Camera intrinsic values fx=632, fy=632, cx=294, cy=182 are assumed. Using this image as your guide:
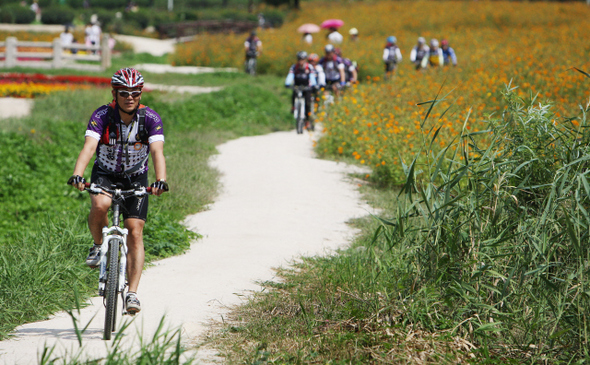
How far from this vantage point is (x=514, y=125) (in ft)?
15.7

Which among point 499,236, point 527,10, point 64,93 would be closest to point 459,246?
point 499,236

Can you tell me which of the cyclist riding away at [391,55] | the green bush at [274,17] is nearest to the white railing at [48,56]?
the cyclist riding away at [391,55]

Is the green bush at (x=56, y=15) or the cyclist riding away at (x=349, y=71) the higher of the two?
the green bush at (x=56, y=15)

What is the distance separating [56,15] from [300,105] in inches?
1564

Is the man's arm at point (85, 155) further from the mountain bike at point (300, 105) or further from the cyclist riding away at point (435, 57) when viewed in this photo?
the cyclist riding away at point (435, 57)

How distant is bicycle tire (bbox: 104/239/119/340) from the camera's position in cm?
423

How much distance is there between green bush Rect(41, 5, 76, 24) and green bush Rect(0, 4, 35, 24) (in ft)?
5.16

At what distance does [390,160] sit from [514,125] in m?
4.88

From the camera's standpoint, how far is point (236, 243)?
7152 mm

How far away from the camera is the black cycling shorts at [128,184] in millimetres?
4633

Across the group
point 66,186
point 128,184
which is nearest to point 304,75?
point 66,186

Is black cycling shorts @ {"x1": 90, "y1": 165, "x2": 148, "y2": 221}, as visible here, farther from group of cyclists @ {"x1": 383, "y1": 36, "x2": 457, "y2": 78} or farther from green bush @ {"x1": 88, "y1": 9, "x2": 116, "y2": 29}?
green bush @ {"x1": 88, "y1": 9, "x2": 116, "y2": 29}

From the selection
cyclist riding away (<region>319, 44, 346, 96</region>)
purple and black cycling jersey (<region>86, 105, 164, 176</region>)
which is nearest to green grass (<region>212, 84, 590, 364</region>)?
purple and black cycling jersey (<region>86, 105, 164, 176</region>)

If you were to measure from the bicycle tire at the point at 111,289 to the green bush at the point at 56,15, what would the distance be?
48.0 meters
